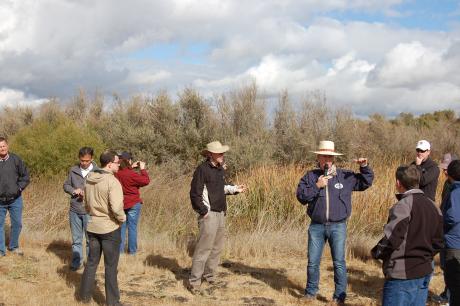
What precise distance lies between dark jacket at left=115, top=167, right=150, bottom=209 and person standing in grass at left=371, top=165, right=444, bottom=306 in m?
4.81

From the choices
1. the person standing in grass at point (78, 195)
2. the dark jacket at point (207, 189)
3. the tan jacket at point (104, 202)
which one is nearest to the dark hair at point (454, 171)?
the dark jacket at point (207, 189)

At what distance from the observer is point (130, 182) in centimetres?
838

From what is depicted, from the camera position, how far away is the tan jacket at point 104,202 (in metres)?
5.92

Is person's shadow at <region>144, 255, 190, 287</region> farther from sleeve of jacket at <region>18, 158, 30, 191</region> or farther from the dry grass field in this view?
sleeve of jacket at <region>18, 158, 30, 191</region>

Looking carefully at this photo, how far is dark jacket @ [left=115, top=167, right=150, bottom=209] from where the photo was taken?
8.38 metres

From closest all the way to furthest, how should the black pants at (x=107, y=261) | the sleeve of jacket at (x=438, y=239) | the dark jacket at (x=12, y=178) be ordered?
the sleeve of jacket at (x=438, y=239), the black pants at (x=107, y=261), the dark jacket at (x=12, y=178)

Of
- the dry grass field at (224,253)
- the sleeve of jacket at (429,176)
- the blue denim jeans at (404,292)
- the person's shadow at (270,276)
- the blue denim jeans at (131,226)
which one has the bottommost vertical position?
the person's shadow at (270,276)

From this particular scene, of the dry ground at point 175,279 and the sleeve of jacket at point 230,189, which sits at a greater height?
the sleeve of jacket at point 230,189

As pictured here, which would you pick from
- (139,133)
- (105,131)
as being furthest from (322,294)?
(105,131)

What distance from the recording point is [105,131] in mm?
19062

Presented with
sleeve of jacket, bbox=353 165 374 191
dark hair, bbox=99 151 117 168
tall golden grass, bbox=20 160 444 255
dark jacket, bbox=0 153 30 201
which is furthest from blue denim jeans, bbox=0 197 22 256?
sleeve of jacket, bbox=353 165 374 191

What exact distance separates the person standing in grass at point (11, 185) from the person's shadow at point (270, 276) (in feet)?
11.1

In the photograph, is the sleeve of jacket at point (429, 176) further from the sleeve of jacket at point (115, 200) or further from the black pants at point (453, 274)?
the sleeve of jacket at point (115, 200)

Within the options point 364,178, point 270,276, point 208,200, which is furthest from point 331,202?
point 270,276
